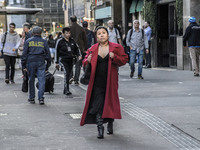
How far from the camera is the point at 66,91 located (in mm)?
12281

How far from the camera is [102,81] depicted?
7.21 meters

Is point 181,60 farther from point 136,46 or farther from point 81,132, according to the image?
point 81,132

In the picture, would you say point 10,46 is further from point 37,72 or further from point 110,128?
point 110,128

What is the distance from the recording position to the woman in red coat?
7.13 meters

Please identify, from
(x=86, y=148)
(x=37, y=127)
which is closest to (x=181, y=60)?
(x=37, y=127)

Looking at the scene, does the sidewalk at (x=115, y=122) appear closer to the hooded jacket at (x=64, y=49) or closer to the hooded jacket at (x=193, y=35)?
the hooded jacket at (x=64, y=49)

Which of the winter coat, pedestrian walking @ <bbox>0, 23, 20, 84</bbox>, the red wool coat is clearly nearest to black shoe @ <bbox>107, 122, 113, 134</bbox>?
the red wool coat

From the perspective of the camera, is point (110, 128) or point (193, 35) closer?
point (110, 128)

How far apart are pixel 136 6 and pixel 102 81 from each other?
2047 cm

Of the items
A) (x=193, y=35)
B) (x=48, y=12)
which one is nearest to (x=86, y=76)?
(x=193, y=35)

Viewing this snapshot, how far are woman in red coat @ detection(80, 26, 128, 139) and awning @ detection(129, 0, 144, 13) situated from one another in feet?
63.2

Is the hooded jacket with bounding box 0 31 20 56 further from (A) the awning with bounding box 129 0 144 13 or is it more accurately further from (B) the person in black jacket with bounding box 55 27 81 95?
(A) the awning with bounding box 129 0 144 13

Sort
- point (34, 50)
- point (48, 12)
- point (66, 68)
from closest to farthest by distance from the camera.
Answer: point (34, 50) < point (66, 68) < point (48, 12)

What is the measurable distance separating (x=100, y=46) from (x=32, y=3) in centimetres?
10856
